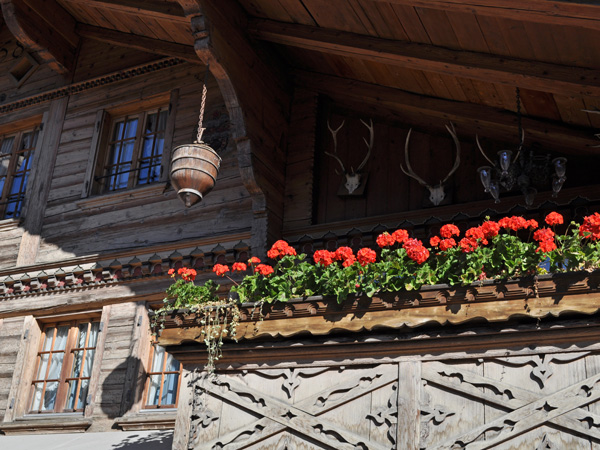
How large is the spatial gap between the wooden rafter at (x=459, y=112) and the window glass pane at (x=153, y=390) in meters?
4.09

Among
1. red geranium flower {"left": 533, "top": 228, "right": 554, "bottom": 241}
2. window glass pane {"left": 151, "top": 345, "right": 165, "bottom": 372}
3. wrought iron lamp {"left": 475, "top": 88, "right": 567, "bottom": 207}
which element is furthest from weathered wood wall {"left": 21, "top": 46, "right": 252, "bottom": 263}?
red geranium flower {"left": 533, "top": 228, "right": 554, "bottom": 241}

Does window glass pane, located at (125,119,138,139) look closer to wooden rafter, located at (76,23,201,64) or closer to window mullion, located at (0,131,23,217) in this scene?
wooden rafter, located at (76,23,201,64)

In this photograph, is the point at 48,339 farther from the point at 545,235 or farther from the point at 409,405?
the point at 545,235

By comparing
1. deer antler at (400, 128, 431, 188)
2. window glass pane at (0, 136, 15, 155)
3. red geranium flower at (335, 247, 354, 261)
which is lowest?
red geranium flower at (335, 247, 354, 261)

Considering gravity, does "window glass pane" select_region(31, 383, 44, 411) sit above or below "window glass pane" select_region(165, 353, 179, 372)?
below

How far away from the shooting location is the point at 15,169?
1179 centimetres

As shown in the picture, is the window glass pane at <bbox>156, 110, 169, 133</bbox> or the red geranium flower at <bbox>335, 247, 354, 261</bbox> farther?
the window glass pane at <bbox>156, 110, 169, 133</bbox>

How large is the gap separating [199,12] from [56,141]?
13.8 ft

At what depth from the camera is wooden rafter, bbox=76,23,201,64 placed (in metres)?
10.4

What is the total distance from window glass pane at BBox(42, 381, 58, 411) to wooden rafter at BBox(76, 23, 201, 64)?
15.1 ft

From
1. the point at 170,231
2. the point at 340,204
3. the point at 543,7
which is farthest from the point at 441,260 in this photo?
the point at 170,231

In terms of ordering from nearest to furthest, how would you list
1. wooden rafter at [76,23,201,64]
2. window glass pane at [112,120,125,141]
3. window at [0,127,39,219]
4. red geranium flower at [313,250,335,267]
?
red geranium flower at [313,250,335,267]
wooden rafter at [76,23,201,64]
window glass pane at [112,120,125,141]
window at [0,127,39,219]

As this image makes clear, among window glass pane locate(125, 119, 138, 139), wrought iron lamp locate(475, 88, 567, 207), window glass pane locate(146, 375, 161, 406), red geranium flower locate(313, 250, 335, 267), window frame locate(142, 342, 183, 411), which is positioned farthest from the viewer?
window glass pane locate(125, 119, 138, 139)

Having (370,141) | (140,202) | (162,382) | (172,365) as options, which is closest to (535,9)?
(370,141)
